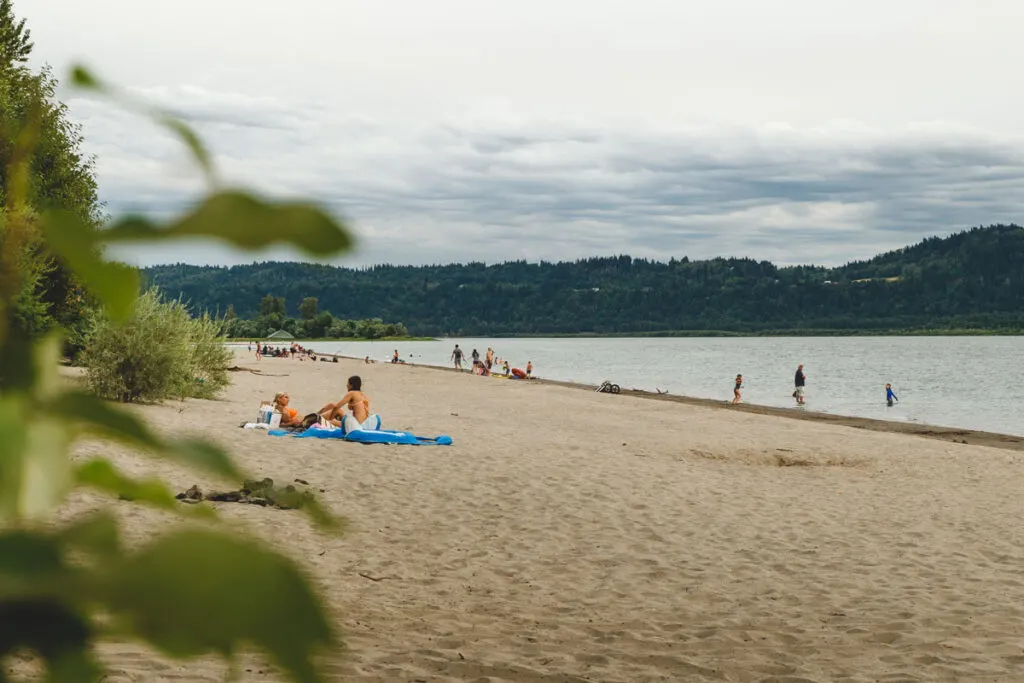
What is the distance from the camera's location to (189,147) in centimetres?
46

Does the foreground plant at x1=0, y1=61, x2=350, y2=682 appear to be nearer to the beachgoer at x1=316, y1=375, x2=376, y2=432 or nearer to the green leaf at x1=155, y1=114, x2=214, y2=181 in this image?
the green leaf at x1=155, y1=114, x2=214, y2=181

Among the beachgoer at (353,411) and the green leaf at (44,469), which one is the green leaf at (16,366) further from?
the beachgoer at (353,411)

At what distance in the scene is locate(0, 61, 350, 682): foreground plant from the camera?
1.19 ft

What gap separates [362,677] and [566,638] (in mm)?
1865

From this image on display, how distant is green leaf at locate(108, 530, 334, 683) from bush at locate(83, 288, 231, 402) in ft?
72.8

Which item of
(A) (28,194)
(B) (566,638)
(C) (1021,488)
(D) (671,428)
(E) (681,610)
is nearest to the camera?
(A) (28,194)

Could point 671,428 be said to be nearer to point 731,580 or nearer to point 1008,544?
point 1008,544

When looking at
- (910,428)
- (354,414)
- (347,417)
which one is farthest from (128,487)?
(910,428)

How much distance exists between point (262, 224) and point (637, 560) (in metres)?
10.4

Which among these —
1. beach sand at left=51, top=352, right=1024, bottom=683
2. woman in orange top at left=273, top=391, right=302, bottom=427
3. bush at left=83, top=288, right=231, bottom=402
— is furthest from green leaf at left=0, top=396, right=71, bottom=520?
bush at left=83, top=288, right=231, bottom=402

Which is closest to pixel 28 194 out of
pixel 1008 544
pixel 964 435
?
pixel 1008 544

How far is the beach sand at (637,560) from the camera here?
23.1 feet

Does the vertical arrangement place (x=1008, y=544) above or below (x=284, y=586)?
below

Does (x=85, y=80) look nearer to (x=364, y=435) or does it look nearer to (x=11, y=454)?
(x=11, y=454)
